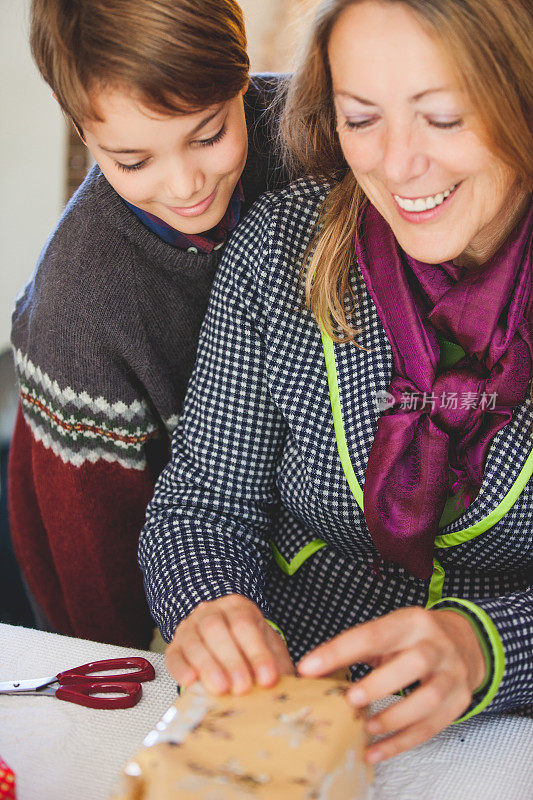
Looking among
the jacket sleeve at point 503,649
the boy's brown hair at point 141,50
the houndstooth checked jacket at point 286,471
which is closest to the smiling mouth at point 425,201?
the houndstooth checked jacket at point 286,471

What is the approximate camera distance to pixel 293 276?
1.00m

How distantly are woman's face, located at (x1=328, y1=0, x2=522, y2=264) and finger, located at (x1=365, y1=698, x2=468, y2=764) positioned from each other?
1.51 feet

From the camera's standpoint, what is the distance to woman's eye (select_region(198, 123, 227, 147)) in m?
0.99

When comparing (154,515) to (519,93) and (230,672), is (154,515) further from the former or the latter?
(519,93)

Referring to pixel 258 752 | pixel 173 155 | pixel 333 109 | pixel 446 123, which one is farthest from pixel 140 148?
pixel 258 752

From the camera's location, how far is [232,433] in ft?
3.35

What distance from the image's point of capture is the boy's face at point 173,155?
0.91 m

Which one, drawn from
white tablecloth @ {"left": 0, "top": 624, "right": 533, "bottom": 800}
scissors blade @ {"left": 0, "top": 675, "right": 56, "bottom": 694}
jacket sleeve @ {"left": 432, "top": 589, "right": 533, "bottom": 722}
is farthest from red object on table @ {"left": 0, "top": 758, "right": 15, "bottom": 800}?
jacket sleeve @ {"left": 432, "top": 589, "right": 533, "bottom": 722}

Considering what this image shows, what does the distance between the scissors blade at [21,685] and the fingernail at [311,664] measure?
30 cm

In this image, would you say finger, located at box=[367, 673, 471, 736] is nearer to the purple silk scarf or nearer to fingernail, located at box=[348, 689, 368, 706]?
fingernail, located at box=[348, 689, 368, 706]

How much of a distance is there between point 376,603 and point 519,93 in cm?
61

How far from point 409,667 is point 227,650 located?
157mm

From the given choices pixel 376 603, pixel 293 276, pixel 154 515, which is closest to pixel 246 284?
pixel 293 276

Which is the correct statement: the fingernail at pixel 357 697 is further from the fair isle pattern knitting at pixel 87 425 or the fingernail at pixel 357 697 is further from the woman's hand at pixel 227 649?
the fair isle pattern knitting at pixel 87 425
